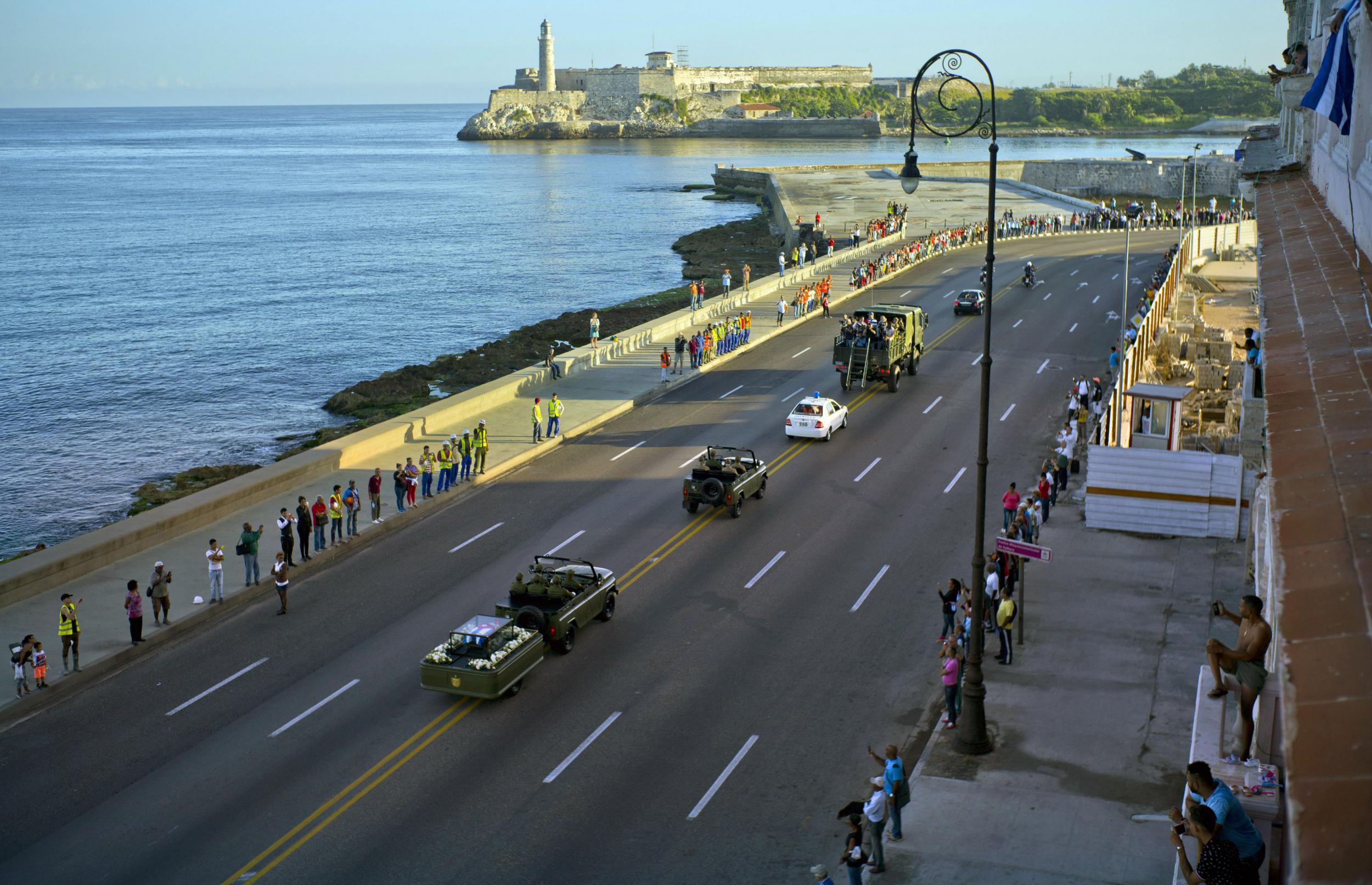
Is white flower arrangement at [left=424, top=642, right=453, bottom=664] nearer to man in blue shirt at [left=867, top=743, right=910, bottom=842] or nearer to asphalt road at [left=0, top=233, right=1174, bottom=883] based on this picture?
asphalt road at [left=0, top=233, right=1174, bottom=883]

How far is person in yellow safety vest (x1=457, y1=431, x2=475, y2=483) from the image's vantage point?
31.4 metres

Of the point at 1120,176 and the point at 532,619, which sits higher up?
the point at 1120,176

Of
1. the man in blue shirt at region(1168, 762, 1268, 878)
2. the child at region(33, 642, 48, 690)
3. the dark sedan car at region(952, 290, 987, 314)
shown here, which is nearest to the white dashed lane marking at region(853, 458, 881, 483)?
the child at region(33, 642, 48, 690)

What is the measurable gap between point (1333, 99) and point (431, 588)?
58.7ft

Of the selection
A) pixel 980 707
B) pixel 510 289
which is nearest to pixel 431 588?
pixel 980 707

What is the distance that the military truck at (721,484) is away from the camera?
92.9 ft

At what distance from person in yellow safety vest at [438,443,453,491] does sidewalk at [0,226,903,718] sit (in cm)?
38

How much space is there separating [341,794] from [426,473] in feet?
45.6

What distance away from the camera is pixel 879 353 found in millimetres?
40375

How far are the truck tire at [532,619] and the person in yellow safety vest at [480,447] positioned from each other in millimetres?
11445

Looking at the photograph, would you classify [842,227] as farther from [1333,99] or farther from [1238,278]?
[1333,99]

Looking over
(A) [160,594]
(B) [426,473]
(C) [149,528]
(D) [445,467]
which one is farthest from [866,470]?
(A) [160,594]

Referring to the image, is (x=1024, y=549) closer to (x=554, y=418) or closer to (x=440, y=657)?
(x=440, y=657)

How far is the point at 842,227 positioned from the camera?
9025 cm
